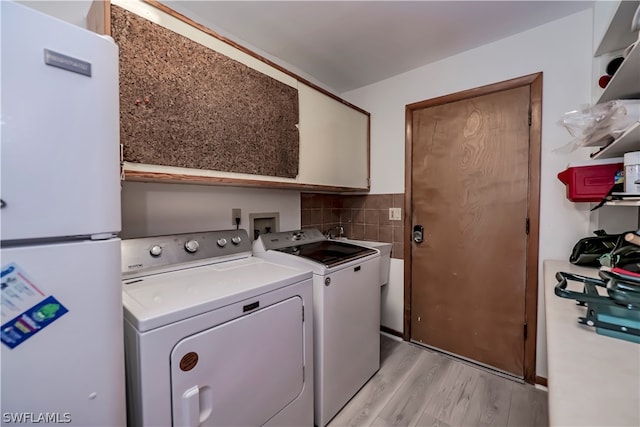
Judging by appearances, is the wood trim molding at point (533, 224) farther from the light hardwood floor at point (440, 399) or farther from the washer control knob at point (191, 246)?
the washer control knob at point (191, 246)

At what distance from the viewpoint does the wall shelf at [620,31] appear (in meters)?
1.16

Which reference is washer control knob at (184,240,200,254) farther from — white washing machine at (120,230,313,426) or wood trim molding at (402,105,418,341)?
wood trim molding at (402,105,418,341)

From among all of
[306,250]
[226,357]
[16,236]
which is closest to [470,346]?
[306,250]

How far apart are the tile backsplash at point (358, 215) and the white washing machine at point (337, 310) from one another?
510mm

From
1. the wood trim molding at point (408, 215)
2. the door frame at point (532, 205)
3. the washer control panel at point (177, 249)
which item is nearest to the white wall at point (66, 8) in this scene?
the washer control panel at point (177, 249)

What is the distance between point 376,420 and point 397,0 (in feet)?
8.04

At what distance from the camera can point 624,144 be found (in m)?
1.14

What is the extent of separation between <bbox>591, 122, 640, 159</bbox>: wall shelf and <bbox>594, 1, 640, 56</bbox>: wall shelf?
586mm

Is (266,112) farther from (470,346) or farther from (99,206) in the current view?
(470,346)

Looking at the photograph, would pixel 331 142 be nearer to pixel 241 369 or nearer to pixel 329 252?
pixel 329 252

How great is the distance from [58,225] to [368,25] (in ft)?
6.20

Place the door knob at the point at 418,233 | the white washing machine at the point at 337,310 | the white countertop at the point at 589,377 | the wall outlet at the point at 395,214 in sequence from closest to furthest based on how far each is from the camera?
the white countertop at the point at 589,377
the white washing machine at the point at 337,310
the door knob at the point at 418,233
the wall outlet at the point at 395,214

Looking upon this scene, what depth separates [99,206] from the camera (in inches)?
27.2

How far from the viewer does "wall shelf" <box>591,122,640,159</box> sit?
0.93 metres
